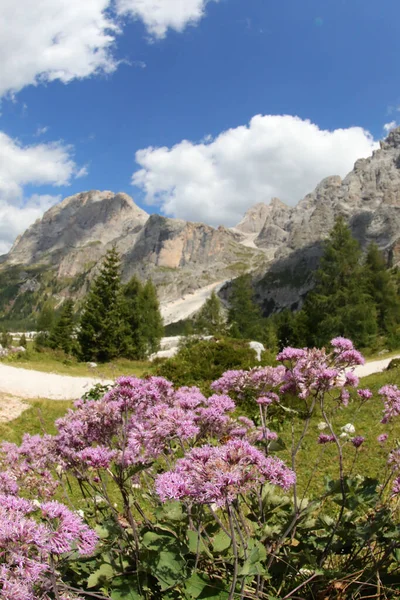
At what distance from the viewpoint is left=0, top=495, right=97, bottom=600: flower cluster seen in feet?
6.32

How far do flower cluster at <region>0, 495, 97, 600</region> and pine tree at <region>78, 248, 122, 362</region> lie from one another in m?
37.7

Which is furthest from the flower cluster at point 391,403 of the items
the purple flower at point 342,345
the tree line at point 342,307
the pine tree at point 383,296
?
the pine tree at point 383,296

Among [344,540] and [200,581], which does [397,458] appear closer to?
[344,540]

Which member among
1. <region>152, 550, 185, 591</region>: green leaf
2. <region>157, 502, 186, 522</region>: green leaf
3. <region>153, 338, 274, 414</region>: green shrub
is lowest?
<region>153, 338, 274, 414</region>: green shrub

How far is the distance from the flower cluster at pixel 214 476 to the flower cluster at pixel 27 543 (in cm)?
64

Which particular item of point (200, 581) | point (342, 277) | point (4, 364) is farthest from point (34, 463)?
point (342, 277)

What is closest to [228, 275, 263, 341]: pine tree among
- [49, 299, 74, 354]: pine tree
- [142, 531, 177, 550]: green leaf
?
[49, 299, 74, 354]: pine tree

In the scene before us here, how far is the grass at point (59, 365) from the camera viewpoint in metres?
26.6

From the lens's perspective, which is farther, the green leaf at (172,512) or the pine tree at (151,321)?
the pine tree at (151,321)

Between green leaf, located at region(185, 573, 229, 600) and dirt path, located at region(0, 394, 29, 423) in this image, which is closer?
green leaf, located at region(185, 573, 229, 600)

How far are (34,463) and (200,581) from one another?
2420 millimetres

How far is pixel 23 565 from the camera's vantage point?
1.97m

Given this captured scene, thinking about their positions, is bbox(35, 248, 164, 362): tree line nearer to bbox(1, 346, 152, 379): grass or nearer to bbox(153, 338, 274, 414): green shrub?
bbox(1, 346, 152, 379): grass

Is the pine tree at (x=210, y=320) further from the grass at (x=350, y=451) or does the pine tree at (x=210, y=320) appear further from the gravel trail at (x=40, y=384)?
the grass at (x=350, y=451)
